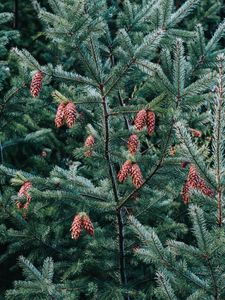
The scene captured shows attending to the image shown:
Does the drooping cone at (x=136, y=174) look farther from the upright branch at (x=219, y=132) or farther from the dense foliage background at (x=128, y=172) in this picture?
the upright branch at (x=219, y=132)

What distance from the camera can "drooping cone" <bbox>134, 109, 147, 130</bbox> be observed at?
9.09ft

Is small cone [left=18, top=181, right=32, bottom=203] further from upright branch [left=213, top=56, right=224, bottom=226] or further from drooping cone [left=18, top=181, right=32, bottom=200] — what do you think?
upright branch [left=213, top=56, right=224, bottom=226]

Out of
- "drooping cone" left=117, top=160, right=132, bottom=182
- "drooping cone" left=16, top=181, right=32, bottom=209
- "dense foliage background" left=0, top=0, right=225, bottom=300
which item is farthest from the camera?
"drooping cone" left=16, top=181, right=32, bottom=209

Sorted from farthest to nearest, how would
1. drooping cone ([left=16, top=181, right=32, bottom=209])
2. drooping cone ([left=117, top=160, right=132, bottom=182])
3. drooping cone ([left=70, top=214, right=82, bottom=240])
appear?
drooping cone ([left=16, top=181, right=32, bottom=209])
drooping cone ([left=70, top=214, right=82, bottom=240])
drooping cone ([left=117, top=160, right=132, bottom=182])

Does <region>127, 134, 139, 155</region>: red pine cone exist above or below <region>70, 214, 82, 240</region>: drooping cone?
above

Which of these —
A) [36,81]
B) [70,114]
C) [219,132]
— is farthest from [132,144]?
[219,132]

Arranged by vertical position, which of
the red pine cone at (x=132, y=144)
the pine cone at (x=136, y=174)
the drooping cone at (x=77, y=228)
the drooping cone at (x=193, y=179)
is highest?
the red pine cone at (x=132, y=144)

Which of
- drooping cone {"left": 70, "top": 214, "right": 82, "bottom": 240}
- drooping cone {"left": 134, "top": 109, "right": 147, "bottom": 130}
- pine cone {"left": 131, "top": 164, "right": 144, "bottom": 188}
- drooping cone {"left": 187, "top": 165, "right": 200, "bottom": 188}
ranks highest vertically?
drooping cone {"left": 134, "top": 109, "right": 147, "bottom": 130}

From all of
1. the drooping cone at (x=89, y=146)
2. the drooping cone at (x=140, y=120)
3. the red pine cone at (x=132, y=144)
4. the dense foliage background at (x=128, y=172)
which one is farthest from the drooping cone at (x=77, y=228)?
the drooping cone at (x=140, y=120)

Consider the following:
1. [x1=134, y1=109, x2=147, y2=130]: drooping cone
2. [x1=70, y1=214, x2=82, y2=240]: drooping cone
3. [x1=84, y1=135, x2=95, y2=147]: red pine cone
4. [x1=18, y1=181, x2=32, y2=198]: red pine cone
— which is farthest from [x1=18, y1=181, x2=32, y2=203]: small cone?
[x1=134, y1=109, x2=147, y2=130]: drooping cone

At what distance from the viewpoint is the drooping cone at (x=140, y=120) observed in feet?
9.09

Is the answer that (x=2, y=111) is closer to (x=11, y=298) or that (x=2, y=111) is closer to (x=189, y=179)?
(x=11, y=298)

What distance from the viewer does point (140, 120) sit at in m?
2.78

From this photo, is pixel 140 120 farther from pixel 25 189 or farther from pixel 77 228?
pixel 25 189
